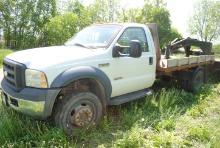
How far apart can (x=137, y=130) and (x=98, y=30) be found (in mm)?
2265

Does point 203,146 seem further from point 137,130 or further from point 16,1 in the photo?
point 16,1

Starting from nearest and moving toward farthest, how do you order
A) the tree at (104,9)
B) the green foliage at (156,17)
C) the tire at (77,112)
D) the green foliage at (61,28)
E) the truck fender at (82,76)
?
1. the truck fender at (82,76)
2. the tire at (77,112)
3. the green foliage at (61,28)
4. the green foliage at (156,17)
5. the tree at (104,9)

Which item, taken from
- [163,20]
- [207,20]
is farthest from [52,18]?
[207,20]

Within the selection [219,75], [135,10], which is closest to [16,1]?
[135,10]

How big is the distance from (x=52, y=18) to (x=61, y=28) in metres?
4.02

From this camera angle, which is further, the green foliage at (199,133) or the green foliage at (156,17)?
the green foliage at (156,17)

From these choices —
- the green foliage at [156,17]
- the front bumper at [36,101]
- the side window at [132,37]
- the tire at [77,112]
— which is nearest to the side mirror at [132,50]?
the side window at [132,37]

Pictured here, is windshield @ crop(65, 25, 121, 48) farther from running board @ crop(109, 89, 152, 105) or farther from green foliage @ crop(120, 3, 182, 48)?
green foliage @ crop(120, 3, 182, 48)

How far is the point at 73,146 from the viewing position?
4777mm

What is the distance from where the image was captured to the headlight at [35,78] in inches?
185

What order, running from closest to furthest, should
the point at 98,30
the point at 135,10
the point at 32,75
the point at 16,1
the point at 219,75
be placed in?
1. the point at 32,75
2. the point at 98,30
3. the point at 219,75
4. the point at 16,1
5. the point at 135,10

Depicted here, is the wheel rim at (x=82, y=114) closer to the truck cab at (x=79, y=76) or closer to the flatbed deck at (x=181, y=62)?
the truck cab at (x=79, y=76)

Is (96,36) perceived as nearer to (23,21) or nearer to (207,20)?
(23,21)

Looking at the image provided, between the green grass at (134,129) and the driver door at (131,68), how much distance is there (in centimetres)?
49
